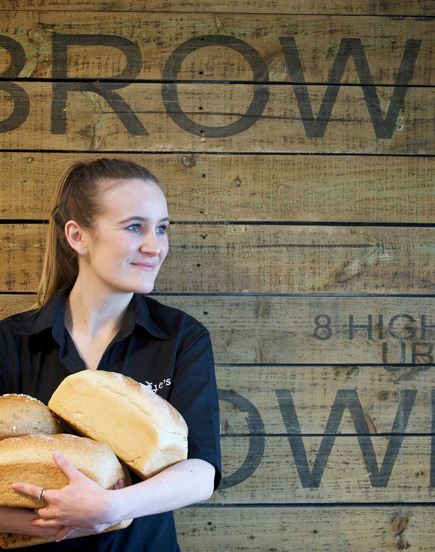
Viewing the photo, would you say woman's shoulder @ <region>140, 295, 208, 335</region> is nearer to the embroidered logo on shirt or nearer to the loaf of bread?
the embroidered logo on shirt

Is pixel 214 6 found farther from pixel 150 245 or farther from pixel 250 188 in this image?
pixel 150 245

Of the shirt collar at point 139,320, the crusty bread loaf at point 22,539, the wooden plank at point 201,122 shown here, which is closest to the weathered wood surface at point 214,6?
the wooden plank at point 201,122

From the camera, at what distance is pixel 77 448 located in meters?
1.04

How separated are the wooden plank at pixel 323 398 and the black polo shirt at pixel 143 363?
424 mm

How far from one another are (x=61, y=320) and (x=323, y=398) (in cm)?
90

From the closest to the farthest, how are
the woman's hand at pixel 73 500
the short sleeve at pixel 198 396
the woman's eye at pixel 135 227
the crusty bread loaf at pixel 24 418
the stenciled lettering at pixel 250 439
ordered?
the woman's hand at pixel 73 500 < the crusty bread loaf at pixel 24 418 < the short sleeve at pixel 198 396 < the woman's eye at pixel 135 227 < the stenciled lettering at pixel 250 439

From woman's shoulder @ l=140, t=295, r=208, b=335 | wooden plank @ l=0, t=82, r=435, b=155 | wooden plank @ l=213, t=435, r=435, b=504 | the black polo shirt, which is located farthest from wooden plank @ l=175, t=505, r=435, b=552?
wooden plank @ l=0, t=82, r=435, b=155

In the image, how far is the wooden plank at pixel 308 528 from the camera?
1.83m

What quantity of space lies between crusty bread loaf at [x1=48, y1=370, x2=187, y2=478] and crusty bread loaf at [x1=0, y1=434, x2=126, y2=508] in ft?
0.18

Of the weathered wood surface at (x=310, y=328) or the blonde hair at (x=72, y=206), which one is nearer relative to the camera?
the blonde hair at (x=72, y=206)

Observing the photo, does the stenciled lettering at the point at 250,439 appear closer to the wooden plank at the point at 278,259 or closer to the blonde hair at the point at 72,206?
the wooden plank at the point at 278,259

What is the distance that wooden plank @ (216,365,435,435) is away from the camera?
184cm

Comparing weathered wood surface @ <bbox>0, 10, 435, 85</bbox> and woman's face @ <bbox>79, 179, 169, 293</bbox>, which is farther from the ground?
weathered wood surface @ <bbox>0, 10, 435, 85</bbox>

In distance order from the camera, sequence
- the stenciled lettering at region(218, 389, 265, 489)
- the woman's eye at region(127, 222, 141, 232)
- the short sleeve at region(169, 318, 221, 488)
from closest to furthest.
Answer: the short sleeve at region(169, 318, 221, 488) → the woman's eye at region(127, 222, 141, 232) → the stenciled lettering at region(218, 389, 265, 489)
